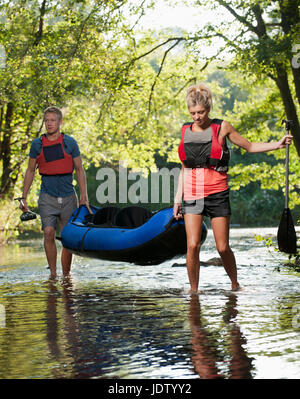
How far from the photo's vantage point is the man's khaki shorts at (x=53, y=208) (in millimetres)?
9102

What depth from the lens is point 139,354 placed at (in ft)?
14.6

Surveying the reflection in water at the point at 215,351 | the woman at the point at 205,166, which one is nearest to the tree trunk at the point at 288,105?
the woman at the point at 205,166

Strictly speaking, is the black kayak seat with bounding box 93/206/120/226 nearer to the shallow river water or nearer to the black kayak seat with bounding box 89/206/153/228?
the black kayak seat with bounding box 89/206/153/228

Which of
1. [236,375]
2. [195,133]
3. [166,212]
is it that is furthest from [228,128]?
[236,375]

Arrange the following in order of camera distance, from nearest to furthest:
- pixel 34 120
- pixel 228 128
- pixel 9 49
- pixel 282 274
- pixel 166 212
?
1. pixel 228 128
2. pixel 166 212
3. pixel 282 274
4. pixel 9 49
5. pixel 34 120

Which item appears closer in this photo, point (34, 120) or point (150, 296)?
point (150, 296)

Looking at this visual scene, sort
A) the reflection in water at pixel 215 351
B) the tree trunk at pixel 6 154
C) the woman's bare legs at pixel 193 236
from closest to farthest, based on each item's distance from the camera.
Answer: the reflection in water at pixel 215 351 < the woman's bare legs at pixel 193 236 < the tree trunk at pixel 6 154

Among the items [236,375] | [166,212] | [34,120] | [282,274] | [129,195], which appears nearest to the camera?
[236,375]

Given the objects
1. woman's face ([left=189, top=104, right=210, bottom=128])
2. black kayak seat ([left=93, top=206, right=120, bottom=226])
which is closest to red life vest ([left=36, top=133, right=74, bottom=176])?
black kayak seat ([left=93, top=206, right=120, bottom=226])

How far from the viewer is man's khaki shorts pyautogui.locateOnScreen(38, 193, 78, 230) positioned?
29.9 ft

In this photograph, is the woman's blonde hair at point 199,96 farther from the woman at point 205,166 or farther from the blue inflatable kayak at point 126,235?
the blue inflatable kayak at point 126,235

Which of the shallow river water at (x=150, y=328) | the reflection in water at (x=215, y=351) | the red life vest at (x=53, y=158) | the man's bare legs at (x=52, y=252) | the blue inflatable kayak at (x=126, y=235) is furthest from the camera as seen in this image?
the man's bare legs at (x=52, y=252)
